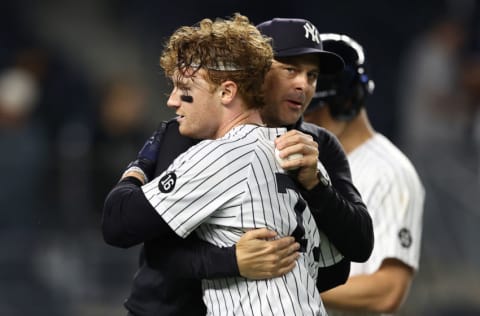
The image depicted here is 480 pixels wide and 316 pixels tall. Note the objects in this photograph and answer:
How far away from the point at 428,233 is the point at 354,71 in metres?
3.24

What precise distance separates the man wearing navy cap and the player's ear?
0.17m

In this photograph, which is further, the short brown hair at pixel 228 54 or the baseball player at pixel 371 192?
the baseball player at pixel 371 192

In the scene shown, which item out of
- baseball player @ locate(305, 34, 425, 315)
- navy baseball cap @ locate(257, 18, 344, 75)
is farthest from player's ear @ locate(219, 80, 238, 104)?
baseball player @ locate(305, 34, 425, 315)

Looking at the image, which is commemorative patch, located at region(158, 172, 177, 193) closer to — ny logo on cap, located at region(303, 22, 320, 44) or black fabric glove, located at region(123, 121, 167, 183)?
black fabric glove, located at region(123, 121, 167, 183)

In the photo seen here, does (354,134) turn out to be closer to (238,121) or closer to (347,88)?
(347,88)

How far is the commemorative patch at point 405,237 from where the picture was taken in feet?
11.3

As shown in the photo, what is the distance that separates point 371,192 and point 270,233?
1.13m

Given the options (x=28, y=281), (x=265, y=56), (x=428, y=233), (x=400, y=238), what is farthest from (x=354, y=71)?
(x=28, y=281)

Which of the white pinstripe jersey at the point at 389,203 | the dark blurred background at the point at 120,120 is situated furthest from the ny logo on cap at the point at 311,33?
the dark blurred background at the point at 120,120

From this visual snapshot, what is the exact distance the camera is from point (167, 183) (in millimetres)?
2412

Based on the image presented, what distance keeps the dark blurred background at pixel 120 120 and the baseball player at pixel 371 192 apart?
8.96ft

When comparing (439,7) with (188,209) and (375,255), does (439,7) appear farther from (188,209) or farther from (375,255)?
(188,209)

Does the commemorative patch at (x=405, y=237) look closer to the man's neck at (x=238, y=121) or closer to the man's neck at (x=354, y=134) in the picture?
the man's neck at (x=354, y=134)

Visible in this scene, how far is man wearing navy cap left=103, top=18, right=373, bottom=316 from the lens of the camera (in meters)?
2.42
